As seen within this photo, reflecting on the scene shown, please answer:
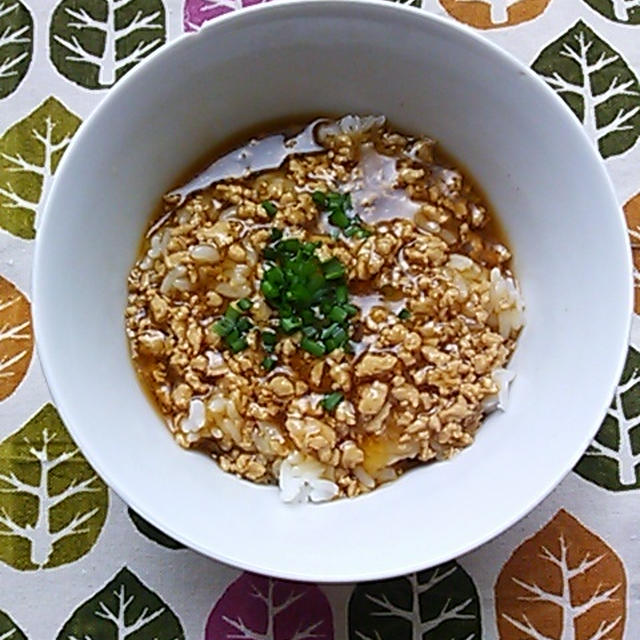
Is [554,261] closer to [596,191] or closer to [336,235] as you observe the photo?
[596,191]

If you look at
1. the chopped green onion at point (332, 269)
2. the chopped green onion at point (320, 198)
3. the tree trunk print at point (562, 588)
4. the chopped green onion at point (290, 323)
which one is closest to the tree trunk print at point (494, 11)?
the chopped green onion at point (320, 198)

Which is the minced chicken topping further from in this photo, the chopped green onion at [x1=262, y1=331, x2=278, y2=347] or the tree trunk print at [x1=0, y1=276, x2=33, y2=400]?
the tree trunk print at [x1=0, y1=276, x2=33, y2=400]

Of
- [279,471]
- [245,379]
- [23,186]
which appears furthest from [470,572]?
[23,186]

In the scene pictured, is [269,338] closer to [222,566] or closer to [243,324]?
[243,324]

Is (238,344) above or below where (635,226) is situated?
below

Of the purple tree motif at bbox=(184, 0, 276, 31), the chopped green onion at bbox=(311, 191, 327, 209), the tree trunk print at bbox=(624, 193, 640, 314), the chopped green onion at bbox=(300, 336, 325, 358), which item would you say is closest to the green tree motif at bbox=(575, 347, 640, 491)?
the tree trunk print at bbox=(624, 193, 640, 314)

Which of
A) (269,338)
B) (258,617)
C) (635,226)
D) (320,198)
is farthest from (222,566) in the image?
(635,226)

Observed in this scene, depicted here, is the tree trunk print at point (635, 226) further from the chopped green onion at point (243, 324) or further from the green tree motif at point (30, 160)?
the green tree motif at point (30, 160)
